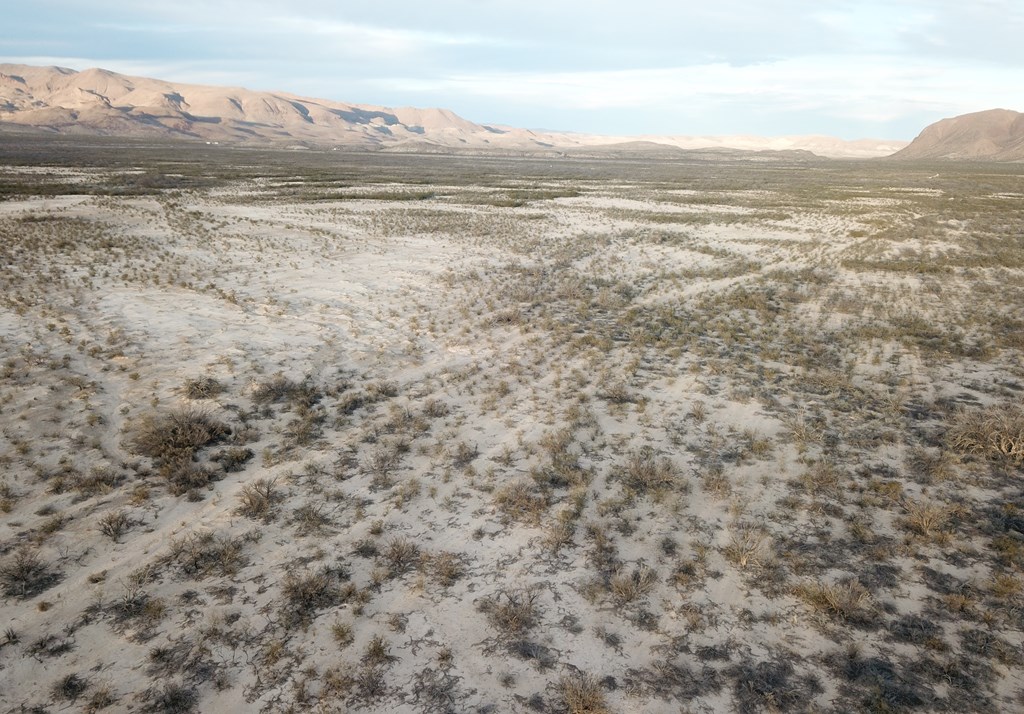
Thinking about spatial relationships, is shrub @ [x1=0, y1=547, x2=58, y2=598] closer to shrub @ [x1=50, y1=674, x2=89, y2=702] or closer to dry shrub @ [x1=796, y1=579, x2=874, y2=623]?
shrub @ [x1=50, y1=674, x2=89, y2=702]

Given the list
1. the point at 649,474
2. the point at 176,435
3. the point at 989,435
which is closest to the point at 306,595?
the point at 176,435

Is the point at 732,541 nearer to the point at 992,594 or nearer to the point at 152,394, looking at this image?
the point at 992,594

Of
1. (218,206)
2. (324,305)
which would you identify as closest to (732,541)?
(324,305)

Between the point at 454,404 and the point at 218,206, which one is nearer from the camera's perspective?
the point at 454,404

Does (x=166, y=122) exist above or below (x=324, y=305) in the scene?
above

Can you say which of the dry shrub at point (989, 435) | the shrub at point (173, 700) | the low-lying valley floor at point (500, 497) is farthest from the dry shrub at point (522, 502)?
the dry shrub at point (989, 435)

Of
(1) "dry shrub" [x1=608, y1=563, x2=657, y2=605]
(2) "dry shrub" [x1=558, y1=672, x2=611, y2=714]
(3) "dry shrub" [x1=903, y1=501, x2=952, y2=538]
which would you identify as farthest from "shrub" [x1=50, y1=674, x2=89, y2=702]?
(3) "dry shrub" [x1=903, y1=501, x2=952, y2=538]
